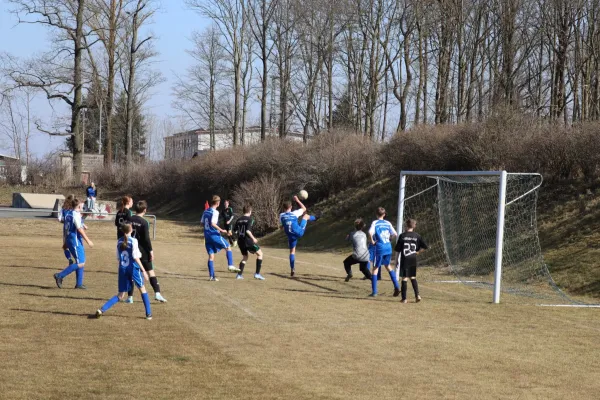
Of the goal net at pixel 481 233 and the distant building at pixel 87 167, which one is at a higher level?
the distant building at pixel 87 167

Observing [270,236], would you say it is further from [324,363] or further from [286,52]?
[324,363]

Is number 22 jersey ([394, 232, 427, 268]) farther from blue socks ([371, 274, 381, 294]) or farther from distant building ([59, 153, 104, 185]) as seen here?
distant building ([59, 153, 104, 185])

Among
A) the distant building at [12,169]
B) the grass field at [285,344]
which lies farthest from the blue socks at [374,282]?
the distant building at [12,169]

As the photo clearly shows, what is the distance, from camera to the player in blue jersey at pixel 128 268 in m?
11.2

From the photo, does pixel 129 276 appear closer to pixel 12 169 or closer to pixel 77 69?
pixel 77 69

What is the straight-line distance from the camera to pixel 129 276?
11.5 m

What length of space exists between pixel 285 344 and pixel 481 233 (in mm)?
15784

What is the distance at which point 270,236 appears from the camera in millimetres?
33438

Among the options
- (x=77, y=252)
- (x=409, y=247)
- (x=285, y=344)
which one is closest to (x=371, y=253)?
(x=409, y=247)

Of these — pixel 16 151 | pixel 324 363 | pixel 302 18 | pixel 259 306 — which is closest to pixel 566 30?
pixel 302 18

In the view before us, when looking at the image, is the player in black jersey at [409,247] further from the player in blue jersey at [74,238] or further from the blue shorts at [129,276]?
the player in blue jersey at [74,238]

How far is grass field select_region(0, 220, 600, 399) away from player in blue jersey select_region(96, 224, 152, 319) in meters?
0.29

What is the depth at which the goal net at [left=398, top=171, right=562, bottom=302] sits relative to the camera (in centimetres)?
1845

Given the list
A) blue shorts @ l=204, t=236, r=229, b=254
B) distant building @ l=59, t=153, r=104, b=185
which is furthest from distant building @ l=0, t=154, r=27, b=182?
blue shorts @ l=204, t=236, r=229, b=254
